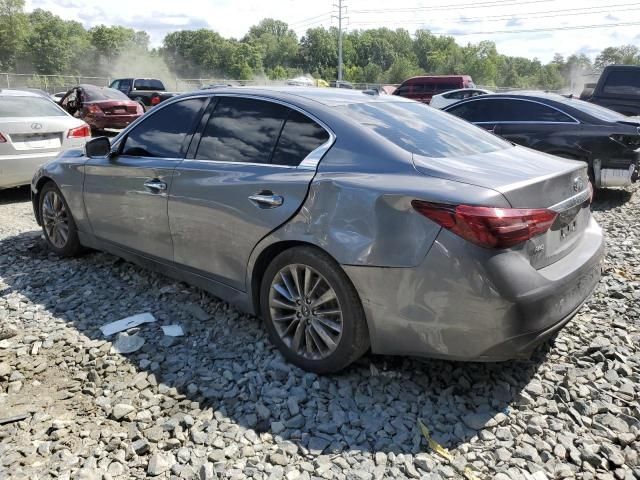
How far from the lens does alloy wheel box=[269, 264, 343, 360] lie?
9.93 feet

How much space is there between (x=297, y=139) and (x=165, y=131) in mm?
1314

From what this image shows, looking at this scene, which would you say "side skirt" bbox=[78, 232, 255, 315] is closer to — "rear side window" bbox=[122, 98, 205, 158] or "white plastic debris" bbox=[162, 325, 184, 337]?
"white plastic debris" bbox=[162, 325, 184, 337]

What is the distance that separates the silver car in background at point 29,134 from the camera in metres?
7.23

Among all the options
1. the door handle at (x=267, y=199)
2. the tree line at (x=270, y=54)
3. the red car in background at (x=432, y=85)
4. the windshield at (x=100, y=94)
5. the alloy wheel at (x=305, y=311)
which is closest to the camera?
the alloy wheel at (x=305, y=311)

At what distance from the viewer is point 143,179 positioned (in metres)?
4.03

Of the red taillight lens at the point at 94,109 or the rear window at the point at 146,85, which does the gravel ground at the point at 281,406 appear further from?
the rear window at the point at 146,85

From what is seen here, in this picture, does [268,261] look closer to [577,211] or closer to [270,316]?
[270,316]

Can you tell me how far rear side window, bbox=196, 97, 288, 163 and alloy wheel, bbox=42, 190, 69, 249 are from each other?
2089mm

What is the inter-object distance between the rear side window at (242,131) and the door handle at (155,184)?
0.35 metres

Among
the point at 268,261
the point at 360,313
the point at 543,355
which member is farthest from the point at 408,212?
the point at 543,355

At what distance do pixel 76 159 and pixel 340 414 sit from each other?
11.2 ft

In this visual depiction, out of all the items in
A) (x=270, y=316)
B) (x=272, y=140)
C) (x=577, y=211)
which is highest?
(x=272, y=140)

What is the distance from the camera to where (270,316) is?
10.9ft

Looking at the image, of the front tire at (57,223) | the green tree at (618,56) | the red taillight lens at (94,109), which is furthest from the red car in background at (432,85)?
the green tree at (618,56)
